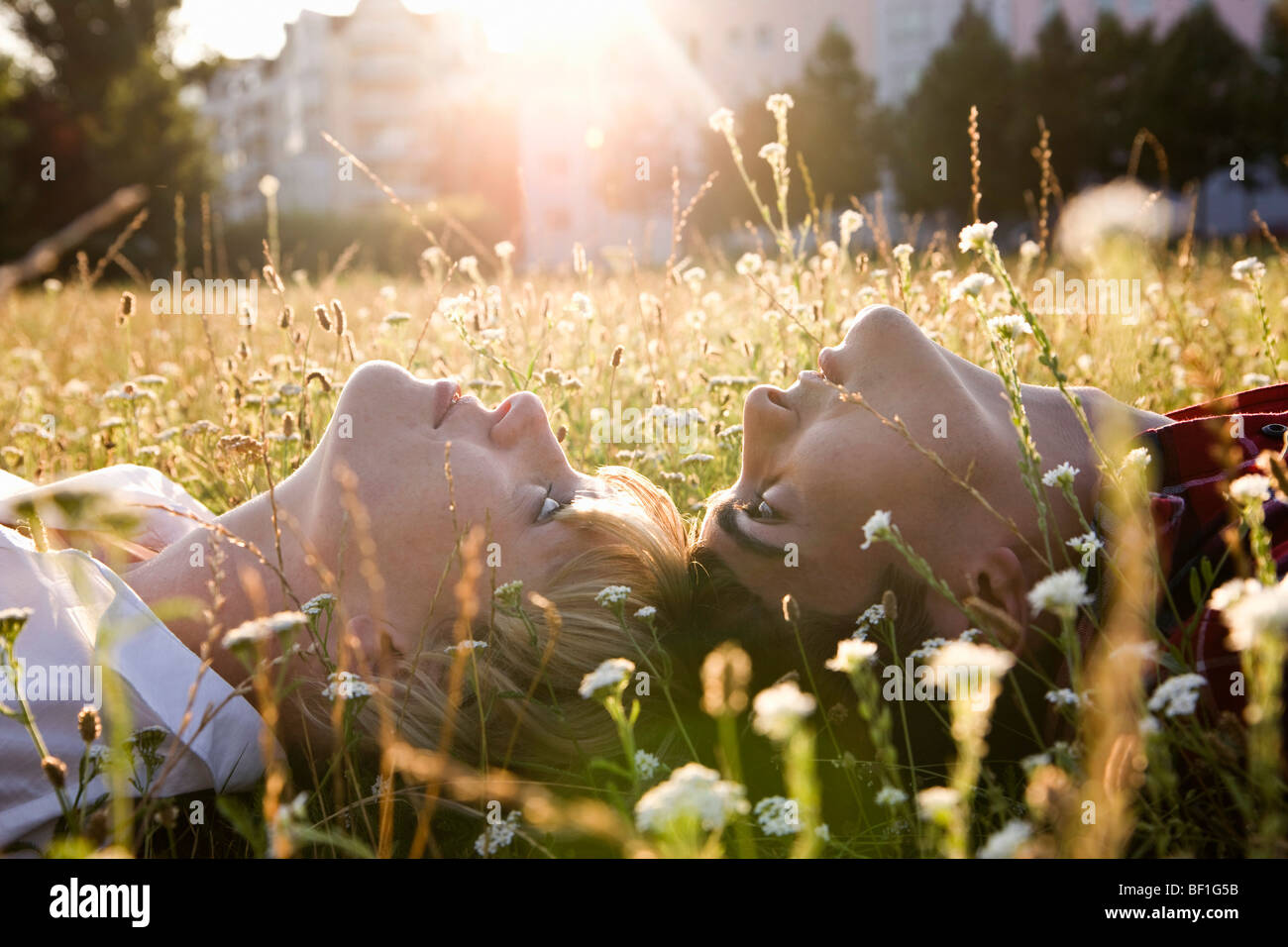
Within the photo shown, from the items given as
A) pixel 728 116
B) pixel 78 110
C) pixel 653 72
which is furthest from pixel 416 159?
pixel 728 116

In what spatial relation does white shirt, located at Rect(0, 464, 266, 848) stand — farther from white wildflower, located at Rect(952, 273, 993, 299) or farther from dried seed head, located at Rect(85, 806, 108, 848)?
white wildflower, located at Rect(952, 273, 993, 299)

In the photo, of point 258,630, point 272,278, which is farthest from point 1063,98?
point 258,630

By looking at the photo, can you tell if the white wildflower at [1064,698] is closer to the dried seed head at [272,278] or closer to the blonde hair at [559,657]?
the blonde hair at [559,657]

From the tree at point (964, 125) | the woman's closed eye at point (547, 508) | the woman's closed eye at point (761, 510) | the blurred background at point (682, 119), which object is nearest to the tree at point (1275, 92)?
the blurred background at point (682, 119)

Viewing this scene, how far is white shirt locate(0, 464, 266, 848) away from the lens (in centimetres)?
191

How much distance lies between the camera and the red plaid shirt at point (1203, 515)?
5.75 feet

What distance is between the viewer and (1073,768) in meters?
1.39

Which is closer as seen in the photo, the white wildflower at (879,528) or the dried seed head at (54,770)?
the dried seed head at (54,770)

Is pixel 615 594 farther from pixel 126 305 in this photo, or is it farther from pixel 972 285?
pixel 126 305

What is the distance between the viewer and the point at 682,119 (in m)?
51.5

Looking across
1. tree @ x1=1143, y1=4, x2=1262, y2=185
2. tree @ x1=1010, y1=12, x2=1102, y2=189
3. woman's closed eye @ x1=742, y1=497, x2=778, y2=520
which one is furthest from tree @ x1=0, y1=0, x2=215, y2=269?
woman's closed eye @ x1=742, y1=497, x2=778, y2=520

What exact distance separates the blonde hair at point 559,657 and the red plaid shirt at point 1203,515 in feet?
3.20

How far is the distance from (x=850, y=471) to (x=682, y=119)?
52260 mm
